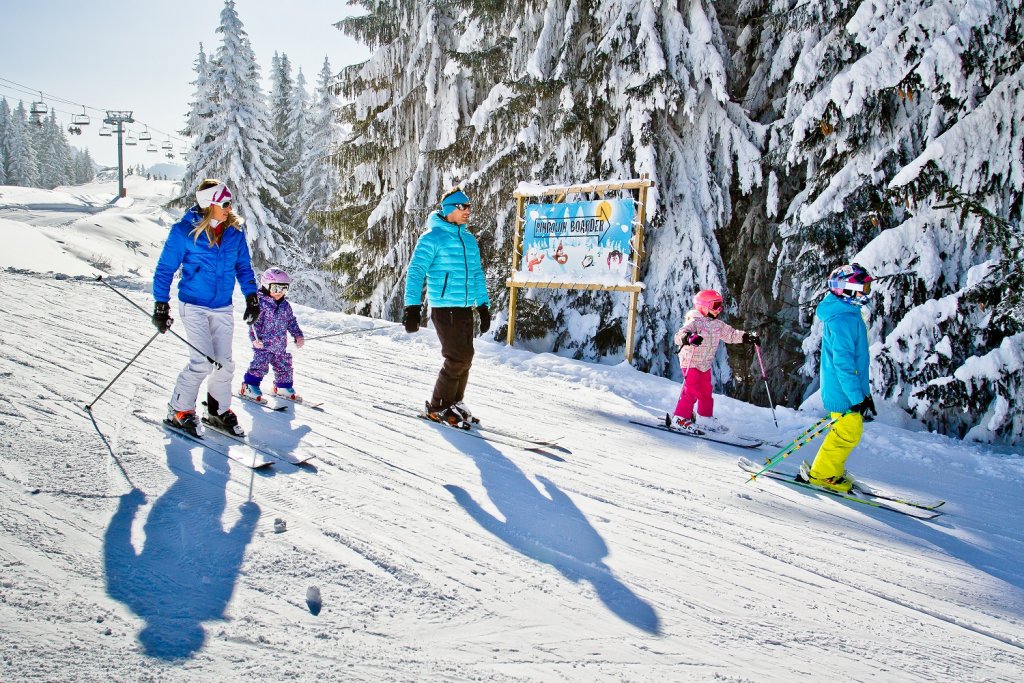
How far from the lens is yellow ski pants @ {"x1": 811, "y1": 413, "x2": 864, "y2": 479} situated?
436 cm

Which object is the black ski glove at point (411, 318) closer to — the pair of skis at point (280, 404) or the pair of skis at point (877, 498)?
the pair of skis at point (280, 404)

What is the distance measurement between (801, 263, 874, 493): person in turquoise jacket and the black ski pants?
2.79 metres

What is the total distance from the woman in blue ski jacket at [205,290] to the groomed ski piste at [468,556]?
1.15 ft

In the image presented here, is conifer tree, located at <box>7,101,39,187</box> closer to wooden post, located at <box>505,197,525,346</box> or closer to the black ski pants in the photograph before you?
wooden post, located at <box>505,197,525,346</box>

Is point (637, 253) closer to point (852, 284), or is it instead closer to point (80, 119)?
point (852, 284)

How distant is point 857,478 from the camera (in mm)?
4824

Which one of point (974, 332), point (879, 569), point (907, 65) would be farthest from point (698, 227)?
point (879, 569)

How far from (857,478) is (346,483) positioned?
3.85 m

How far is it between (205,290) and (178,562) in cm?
237

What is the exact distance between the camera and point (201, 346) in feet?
14.7

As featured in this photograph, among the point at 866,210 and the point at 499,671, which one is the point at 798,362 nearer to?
the point at 866,210

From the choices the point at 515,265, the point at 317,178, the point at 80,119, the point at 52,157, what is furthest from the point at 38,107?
the point at 52,157

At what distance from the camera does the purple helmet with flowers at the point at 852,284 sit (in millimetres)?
4320

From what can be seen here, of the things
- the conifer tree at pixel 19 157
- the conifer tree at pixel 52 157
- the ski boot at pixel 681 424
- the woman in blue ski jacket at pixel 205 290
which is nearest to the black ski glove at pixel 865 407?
the ski boot at pixel 681 424
